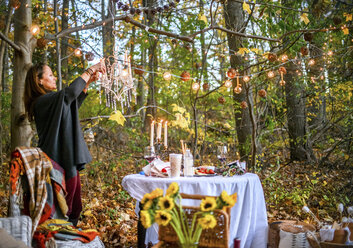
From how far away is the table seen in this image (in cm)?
255

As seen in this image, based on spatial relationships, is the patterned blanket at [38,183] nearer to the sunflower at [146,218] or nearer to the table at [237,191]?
the table at [237,191]

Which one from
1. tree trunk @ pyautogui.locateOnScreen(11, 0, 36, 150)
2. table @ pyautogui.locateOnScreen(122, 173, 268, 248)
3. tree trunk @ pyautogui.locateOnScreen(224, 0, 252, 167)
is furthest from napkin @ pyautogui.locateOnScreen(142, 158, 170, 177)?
tree trunk @ pyautogui.locateOnScreen(224, 0, 252, 167)

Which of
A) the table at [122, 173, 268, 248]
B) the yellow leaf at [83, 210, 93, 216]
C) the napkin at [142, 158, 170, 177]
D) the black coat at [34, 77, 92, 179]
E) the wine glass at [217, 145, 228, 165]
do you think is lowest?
the yellow leaf at [83, 210, 93, 216]

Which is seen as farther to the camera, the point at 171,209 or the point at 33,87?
the point at 33,87

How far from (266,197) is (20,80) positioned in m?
3.95

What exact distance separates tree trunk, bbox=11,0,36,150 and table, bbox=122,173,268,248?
1.48m

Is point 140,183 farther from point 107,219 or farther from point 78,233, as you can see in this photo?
point 107,219

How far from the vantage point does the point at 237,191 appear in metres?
2.62

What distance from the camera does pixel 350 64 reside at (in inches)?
230

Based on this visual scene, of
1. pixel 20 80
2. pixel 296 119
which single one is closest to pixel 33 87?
pixel 20 80

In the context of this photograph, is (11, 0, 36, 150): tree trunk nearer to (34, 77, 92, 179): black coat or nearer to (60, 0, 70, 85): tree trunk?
(34, 77, 92, 179): black coat

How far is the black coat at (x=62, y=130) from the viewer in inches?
102

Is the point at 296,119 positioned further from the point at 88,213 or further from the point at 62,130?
the point at 62,130

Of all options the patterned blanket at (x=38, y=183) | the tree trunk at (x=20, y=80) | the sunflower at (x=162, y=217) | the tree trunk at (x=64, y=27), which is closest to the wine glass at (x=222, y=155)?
the patterned blanket at (x=38, y=183)
